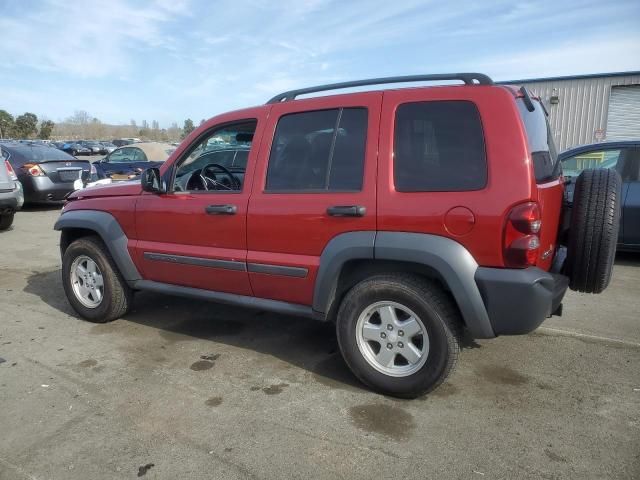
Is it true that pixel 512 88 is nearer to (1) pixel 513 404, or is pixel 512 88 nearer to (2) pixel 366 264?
(2) pixel 366 264

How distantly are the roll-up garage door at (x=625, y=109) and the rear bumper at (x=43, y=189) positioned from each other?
1682 cm

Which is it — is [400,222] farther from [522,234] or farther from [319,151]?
[319,151]

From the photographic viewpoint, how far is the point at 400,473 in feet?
7.70

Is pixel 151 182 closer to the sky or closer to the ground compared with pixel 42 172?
closer to the sky

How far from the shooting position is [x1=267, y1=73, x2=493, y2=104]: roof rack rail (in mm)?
2885

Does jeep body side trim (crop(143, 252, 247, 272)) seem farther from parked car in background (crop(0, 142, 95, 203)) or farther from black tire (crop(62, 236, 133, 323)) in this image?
parked car in background (crop(0, 142, 95, 203))

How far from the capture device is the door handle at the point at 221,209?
11.4ft

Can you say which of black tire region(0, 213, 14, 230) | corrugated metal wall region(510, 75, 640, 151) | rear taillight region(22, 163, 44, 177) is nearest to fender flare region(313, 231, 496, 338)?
black tire region(0, 213, 14, 230)

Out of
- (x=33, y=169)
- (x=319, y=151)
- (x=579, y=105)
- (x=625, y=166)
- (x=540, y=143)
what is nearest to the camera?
(x=540, y=143)

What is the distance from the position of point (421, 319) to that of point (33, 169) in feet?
35.1

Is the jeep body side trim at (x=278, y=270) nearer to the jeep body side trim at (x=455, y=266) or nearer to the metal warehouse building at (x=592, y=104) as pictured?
the jeep body side trim at (x=455, y=266)

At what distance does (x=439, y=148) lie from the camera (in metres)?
2.83

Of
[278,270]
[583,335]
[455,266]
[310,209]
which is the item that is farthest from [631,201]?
[278,270]

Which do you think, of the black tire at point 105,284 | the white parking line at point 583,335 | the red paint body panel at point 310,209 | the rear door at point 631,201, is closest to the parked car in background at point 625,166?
the rear door at point 631,201
